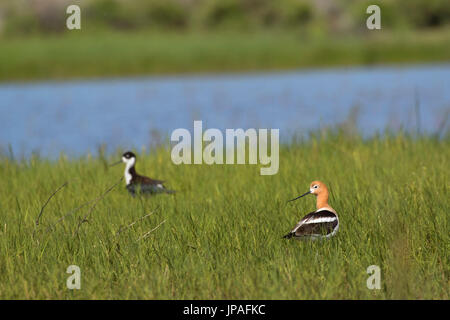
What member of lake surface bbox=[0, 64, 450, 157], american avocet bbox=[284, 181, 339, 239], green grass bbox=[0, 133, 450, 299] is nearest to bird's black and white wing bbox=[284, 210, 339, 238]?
american avocet bbox=[284, 181, 339, 239]

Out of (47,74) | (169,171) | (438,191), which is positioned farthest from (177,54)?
(438,191)

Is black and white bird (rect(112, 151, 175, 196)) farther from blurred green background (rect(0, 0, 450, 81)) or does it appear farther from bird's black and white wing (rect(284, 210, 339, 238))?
blurred green background (rect(0, 0, 450, 81))

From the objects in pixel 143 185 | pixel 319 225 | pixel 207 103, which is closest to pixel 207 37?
pixel 207 103

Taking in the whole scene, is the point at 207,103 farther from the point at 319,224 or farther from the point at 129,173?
the point at 319,224

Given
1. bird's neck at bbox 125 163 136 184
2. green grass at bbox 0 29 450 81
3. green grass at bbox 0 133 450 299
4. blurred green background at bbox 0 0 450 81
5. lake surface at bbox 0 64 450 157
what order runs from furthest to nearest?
blurred green background at bbox 0 0 450 81 < green grass at bbox 0 29 450 81 < lake surface at bbox 0 64 450 157 < bird's neck at bbox 125 163 136 184 < green grass at bbox 0 133 450 299

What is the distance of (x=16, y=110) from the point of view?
17578 mm

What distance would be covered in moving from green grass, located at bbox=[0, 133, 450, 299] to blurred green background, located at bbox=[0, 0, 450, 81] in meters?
19.0

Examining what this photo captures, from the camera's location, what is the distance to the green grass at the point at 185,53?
2362cm

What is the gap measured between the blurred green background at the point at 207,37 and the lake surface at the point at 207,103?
0.66 meters

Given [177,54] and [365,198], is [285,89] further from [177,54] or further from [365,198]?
[365,198]

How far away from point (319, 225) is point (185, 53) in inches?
861

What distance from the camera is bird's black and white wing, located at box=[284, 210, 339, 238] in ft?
11.8

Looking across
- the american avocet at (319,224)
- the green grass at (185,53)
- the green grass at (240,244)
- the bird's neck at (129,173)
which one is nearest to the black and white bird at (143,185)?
the bird's neck at (129,173)

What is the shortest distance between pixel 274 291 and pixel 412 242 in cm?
106
